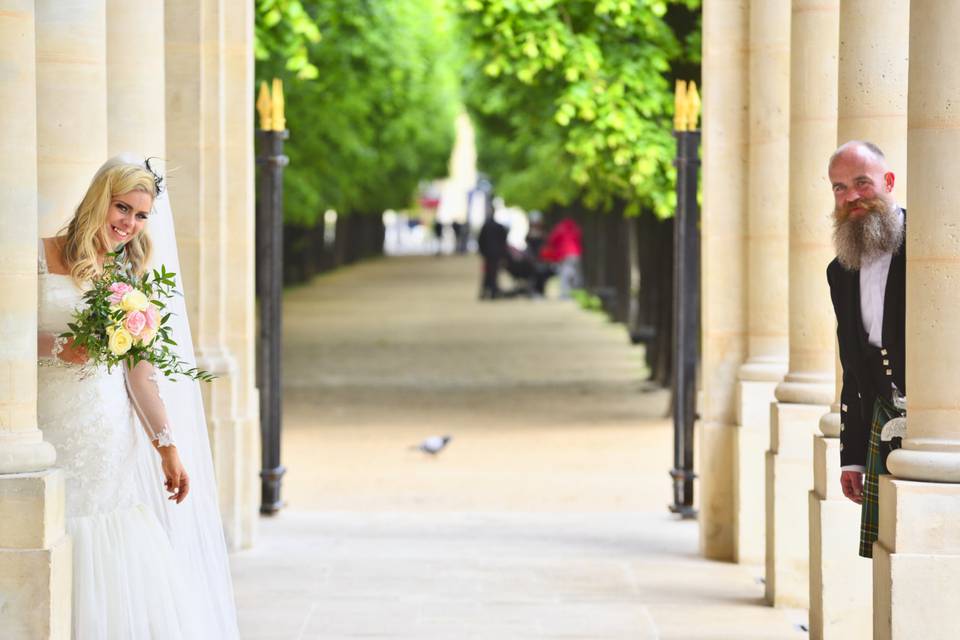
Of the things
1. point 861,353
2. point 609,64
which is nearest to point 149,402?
point 861,353

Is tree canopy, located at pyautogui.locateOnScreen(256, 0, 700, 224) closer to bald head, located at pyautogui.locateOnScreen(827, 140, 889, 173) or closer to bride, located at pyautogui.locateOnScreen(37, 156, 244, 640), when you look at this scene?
bald head, located at pyautogui.locateOnScreen(827, 140, 889, 173)

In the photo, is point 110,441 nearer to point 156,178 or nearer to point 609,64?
point 156,178

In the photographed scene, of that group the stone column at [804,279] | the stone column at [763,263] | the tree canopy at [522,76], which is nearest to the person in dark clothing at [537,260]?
the tree canopy at [522,76]

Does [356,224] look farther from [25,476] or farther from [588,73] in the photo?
[25,476]

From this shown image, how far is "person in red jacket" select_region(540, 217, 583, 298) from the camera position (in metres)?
44.5

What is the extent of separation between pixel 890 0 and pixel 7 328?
13.5 feet

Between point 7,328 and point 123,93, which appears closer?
point 7,328

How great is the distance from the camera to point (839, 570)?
26.3 feet

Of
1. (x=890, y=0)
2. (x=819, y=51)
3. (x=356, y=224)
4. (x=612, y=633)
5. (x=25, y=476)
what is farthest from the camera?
(x=356, y=224)

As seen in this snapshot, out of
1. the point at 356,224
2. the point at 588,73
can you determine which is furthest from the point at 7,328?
the point at 356,224

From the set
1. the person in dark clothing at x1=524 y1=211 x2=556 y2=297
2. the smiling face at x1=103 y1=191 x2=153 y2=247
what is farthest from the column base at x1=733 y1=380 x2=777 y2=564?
the person in dark clothing at x1=524 y1=211 x2=556 y2=297

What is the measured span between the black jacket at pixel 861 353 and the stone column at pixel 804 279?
2368mm

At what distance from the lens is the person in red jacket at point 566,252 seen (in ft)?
146

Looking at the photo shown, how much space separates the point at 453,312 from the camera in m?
41.4
